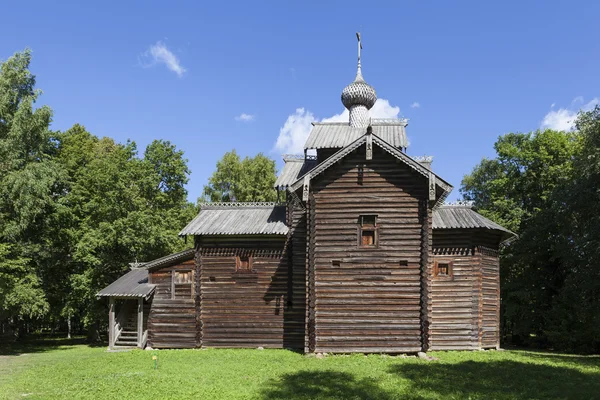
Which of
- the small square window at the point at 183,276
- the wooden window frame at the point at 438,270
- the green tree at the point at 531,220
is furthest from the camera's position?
the green tree at the point at 531,220

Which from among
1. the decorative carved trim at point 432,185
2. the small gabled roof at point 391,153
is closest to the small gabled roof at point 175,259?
the small gabled roof at point 391,153

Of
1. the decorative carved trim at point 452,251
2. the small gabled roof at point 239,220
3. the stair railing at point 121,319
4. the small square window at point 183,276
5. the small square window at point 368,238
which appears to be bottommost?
the stair railing at point 121,319

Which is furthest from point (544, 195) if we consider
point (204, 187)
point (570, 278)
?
point (204, 187)

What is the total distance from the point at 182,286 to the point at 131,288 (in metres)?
2.94

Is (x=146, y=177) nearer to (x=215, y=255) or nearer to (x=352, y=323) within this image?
(x=215, y=255)

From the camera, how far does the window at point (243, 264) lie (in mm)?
23672

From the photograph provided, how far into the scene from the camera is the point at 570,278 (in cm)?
2619

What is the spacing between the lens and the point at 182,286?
24.0 metres

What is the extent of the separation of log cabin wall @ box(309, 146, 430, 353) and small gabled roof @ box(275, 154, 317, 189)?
20.2 feet

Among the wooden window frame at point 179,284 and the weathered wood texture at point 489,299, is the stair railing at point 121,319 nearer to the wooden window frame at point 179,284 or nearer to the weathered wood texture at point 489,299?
the wooden window frame at point 179,284

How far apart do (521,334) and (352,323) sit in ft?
60.4

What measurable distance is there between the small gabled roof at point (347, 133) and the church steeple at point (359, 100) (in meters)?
0.68

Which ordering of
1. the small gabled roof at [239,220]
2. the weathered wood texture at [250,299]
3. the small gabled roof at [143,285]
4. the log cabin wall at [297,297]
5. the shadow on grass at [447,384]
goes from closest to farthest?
the shadow on grass at [447,384], the log cabin wall at [297,297], the weathered wood texture at [250,299], the small gabled roof at [239,220], the small gabled roof at [143,285]

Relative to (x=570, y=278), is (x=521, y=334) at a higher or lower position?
lower
